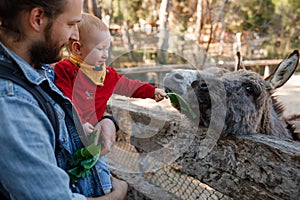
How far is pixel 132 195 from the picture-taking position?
209cm

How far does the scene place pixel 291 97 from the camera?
25.3ft

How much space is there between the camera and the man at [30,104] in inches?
28.7

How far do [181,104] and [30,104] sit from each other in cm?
105

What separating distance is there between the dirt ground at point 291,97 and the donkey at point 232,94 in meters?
4.11

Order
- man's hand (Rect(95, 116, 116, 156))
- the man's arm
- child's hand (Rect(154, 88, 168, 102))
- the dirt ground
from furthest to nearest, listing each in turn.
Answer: the dirt ground < child's hand (Rect(154, 88, 168, 102)) < man's hand (Rect(95, 116, 116, 156)) < the man's arm

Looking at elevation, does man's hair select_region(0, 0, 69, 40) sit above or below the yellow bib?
above

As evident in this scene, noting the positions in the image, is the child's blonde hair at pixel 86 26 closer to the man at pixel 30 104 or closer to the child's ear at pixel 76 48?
the child's ear at pixel 76 48

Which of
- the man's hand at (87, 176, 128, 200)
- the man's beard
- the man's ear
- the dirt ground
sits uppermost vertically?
the man's ear

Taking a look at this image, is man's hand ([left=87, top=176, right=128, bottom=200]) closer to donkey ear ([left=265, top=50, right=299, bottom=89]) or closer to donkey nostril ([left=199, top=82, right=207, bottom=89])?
donkey nostril ([left=199, top=82, right=207, bottom=89])

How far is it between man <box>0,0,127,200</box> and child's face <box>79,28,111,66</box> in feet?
1.55

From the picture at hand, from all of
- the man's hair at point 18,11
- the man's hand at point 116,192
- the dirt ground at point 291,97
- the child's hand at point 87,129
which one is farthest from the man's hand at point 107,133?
the dirt ground at point 291,97

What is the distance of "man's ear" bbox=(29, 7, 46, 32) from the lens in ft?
2.61

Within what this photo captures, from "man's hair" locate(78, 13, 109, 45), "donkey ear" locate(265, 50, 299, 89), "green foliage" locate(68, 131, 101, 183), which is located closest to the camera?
"green foliage" locate(68, 131, 101, 183)

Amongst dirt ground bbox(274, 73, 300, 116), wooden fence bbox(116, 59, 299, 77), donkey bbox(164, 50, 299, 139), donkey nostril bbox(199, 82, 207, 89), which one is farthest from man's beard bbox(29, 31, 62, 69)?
dirt ground bbox(274, 73, 300, 116)
